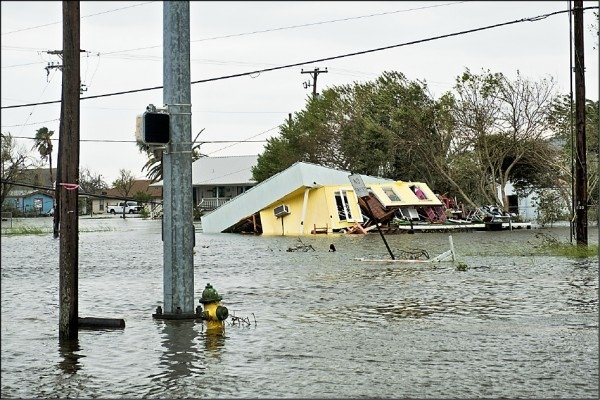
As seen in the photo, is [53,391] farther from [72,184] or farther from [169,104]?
[169,104]

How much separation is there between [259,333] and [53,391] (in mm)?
4102

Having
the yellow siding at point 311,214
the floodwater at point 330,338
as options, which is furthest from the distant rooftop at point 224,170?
the floodwater at point 330,338

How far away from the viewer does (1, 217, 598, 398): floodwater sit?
914 centimetres

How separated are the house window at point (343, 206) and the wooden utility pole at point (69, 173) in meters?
36.3

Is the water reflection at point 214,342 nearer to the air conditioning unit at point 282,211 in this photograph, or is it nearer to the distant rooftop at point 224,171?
the air conditioning unit at point 282,211

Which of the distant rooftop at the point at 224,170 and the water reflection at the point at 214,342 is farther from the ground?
the distant rooftop at the point at 224,170

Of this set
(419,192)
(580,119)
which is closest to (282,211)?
(419,192)

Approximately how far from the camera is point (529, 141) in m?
55.3

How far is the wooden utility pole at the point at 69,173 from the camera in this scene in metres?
11.8

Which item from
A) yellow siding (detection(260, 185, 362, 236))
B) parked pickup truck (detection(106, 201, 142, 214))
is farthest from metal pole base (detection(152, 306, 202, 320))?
parked pickup truck (detection(106, 201, 142, 214))

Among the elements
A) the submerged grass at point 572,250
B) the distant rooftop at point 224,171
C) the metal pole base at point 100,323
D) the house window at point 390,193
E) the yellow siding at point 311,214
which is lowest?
the metal pole base at point 100,323

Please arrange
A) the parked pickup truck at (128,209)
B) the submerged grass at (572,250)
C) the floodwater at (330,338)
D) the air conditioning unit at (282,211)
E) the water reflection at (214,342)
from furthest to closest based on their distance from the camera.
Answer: the parked pickup truck at (128,209), the air conditioning unit at (282,211), the submerged grass at (572,250), the water reflection at (214,342), the floodwater at (330,338)

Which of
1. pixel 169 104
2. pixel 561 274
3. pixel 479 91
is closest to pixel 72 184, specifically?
pixel 169 104

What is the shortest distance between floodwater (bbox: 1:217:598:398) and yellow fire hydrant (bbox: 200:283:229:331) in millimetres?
173
